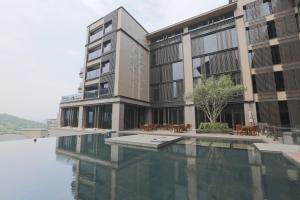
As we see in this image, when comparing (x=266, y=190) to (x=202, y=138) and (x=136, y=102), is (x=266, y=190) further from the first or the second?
(x=136, y=102)

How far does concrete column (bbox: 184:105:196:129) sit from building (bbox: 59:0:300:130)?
138 millimetres

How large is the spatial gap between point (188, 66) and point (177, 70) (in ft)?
6.23

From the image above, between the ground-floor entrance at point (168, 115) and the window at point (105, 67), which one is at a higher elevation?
the window at point (105, 67)

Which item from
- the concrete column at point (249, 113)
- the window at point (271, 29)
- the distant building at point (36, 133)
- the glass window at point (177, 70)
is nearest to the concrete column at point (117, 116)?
the glass window at point (177, 70)

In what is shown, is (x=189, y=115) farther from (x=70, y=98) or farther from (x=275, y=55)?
(x=70, y=98)

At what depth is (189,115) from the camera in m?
22.5

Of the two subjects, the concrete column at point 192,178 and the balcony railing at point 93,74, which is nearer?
the concrete column at point 192,178

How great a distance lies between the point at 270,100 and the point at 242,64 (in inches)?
207

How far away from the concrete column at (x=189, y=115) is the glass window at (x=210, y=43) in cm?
839

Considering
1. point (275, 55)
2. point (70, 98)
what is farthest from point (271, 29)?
point (70, 98)

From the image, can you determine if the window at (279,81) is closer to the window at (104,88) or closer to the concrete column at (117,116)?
the concrete column at (117,116)

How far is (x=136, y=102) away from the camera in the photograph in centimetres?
2353

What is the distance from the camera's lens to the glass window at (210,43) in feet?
73.6

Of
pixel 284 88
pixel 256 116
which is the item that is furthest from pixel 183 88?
pixel 284 88
